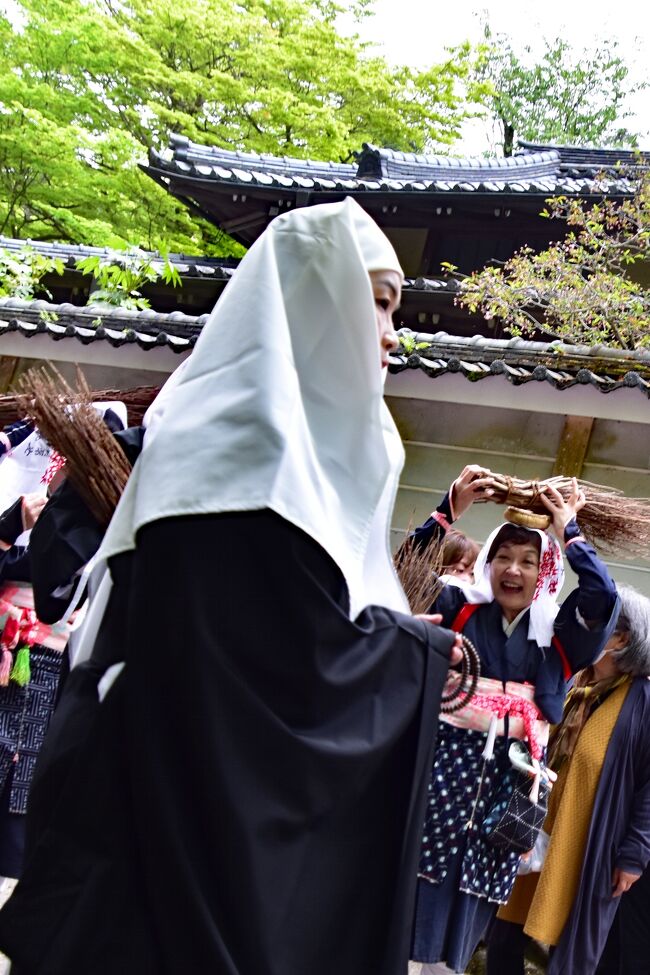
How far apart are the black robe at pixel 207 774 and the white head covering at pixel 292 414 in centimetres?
6

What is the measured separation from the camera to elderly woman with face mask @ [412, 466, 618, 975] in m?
3.62

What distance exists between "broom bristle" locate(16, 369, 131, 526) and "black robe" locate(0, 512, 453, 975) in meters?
0.96

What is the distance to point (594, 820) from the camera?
→ 4051 millimetres

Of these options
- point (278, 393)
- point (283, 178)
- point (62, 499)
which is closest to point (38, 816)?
point (278, 393)

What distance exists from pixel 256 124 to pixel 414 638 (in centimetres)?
1692

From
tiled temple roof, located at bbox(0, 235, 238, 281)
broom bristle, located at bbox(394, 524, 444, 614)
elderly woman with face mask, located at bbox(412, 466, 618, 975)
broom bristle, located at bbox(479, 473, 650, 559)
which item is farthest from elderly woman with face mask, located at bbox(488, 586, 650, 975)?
tiled temple roof, located at bbox(0, 235, 238, 281)

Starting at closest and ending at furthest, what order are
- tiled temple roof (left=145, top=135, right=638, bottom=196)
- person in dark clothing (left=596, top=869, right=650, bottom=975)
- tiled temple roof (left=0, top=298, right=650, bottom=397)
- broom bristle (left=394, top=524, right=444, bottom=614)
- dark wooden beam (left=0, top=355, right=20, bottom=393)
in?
broom bristle (left=394, top=524, right=444, bottom=614), person in dark clothing (left=596, top=869, right=650, bottom=975), tiled temple roof (left=0, top=298, right=650, bottom=397), dark wooden beam (left=0, top=355, right=20, bottom=393), tiled temple roof (left=145, top=135, right=638, bottom=196)

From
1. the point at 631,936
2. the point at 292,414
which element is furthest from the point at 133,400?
the point at 631,936

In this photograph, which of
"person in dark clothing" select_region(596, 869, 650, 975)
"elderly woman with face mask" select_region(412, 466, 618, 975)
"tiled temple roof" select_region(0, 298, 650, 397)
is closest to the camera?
"elderly woman with face mask" select_region(412, 466, 618, 975)

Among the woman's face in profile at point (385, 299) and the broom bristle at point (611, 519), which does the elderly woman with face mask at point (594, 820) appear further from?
the woman's face in profile at point (385, 299)

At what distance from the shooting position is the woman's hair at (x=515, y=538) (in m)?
3.96

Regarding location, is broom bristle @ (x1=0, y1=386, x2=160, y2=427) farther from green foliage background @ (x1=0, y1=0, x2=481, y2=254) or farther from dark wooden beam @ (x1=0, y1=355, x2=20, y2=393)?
green foliage background @ (x1=0, y1=0, x2=481, y2=254)

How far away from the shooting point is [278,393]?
1.89 m

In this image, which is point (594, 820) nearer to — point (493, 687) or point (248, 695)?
point (493, 687)
